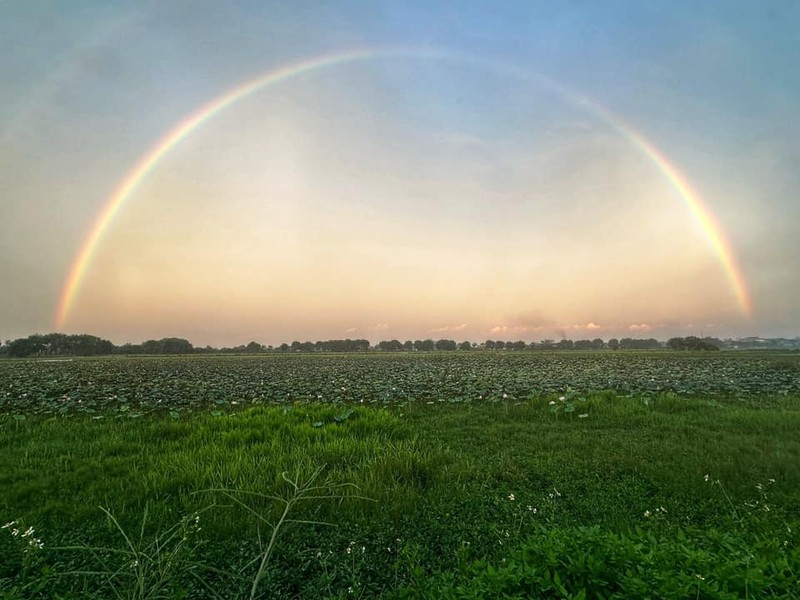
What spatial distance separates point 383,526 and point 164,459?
4636mm

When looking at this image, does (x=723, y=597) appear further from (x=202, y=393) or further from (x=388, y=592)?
(x=202, y=393)

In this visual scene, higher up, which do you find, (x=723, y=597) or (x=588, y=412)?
(x=723, y=597)

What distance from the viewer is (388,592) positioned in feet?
12.1

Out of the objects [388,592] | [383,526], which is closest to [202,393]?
[383,526]

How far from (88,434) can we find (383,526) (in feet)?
28.7

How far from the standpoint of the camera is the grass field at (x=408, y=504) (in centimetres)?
277

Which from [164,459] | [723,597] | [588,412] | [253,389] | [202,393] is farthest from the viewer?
[253,389]

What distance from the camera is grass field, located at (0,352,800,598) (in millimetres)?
2771

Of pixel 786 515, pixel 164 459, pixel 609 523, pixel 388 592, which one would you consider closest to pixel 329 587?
pixel 388 592

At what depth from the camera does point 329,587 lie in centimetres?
384

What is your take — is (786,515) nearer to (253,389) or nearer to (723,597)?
(723,597)

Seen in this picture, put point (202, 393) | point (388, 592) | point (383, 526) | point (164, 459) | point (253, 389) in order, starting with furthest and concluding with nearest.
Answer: point (253, 389), point (202, 393), point (164, 459), point (383, 526), point (388, 592)

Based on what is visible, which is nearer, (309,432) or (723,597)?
(723,597)

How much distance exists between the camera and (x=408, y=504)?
5.59 m
